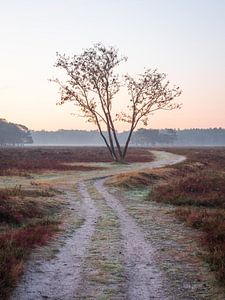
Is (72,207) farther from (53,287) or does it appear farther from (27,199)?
(53,287)

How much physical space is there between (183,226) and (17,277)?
24.0 ft

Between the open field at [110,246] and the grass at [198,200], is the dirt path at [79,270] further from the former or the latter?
the grass at [198,200]

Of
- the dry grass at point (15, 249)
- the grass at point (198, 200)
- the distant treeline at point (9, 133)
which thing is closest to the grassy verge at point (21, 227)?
the dry grass at point (15, 249)

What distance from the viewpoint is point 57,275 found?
8.80 m

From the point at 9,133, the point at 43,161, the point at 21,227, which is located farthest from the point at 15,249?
the point at 9,133

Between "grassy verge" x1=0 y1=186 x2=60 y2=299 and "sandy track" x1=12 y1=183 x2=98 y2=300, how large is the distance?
10.2 inches

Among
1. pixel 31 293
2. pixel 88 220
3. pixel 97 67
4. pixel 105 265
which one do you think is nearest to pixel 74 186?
pixel 88 220

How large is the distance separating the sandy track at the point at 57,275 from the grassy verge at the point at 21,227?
0.26m

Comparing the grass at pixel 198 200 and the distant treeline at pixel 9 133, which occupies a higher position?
the distant treeline at pixel 9 133

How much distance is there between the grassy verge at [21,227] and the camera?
A: 8.45 metres

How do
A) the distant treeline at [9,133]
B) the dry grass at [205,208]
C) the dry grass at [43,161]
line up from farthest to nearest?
the distant treeline at [9,133] < the dry grass at [43,161] < the dry grass at [205,208]

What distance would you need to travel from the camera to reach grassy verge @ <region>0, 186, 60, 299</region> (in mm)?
8450

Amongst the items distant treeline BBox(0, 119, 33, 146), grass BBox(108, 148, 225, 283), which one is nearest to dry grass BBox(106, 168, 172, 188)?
grass BBox(108, 148, 225, 283)

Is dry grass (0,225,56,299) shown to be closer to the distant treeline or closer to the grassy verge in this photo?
the grassy verge
